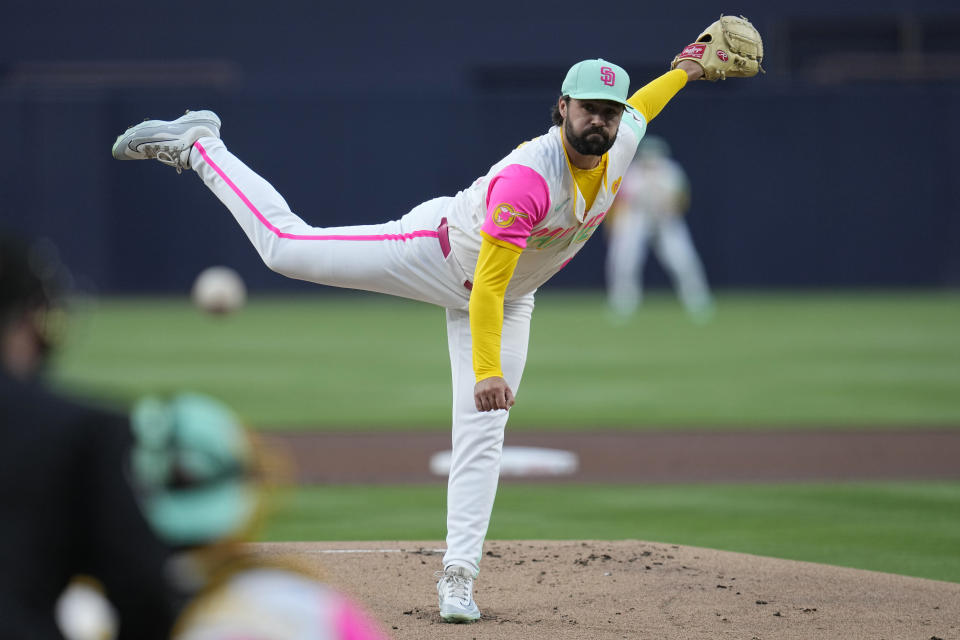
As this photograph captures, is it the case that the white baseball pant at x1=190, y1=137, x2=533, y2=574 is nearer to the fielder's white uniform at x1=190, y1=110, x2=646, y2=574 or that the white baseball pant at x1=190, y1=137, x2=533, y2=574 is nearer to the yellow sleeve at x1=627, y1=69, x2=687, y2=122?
the fielder's white uniform at x1=190, y1=110, x2=646, y2=574

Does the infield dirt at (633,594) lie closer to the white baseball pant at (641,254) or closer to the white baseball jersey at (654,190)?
the white baseball jersey at (654,190)

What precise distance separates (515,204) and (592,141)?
0.38m

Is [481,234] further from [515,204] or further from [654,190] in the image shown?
[654,190]

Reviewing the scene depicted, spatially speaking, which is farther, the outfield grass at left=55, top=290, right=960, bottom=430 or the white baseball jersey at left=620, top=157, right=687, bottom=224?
the white baseball jersey at left=620, top=157, right=687, bottom=224

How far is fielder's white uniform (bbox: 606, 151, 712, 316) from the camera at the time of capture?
19211 mm

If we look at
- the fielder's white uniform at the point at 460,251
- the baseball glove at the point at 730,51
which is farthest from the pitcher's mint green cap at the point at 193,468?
the baseball glove at the point at 730,51

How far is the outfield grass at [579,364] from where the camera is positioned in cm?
1079

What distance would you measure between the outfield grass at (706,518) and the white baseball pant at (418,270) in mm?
1677

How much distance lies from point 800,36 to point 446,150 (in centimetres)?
692

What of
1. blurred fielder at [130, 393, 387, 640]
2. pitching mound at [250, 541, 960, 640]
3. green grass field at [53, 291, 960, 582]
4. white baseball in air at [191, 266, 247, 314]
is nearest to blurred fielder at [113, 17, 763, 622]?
pitching mound at [250, 541, 960, 640]

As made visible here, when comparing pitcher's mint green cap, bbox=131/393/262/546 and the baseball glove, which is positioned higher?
the baseball glove

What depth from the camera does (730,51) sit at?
5.60 m

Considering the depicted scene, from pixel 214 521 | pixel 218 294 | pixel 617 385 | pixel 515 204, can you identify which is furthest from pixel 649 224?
pixel 214 521

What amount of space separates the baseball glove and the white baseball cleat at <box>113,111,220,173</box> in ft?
6.90
